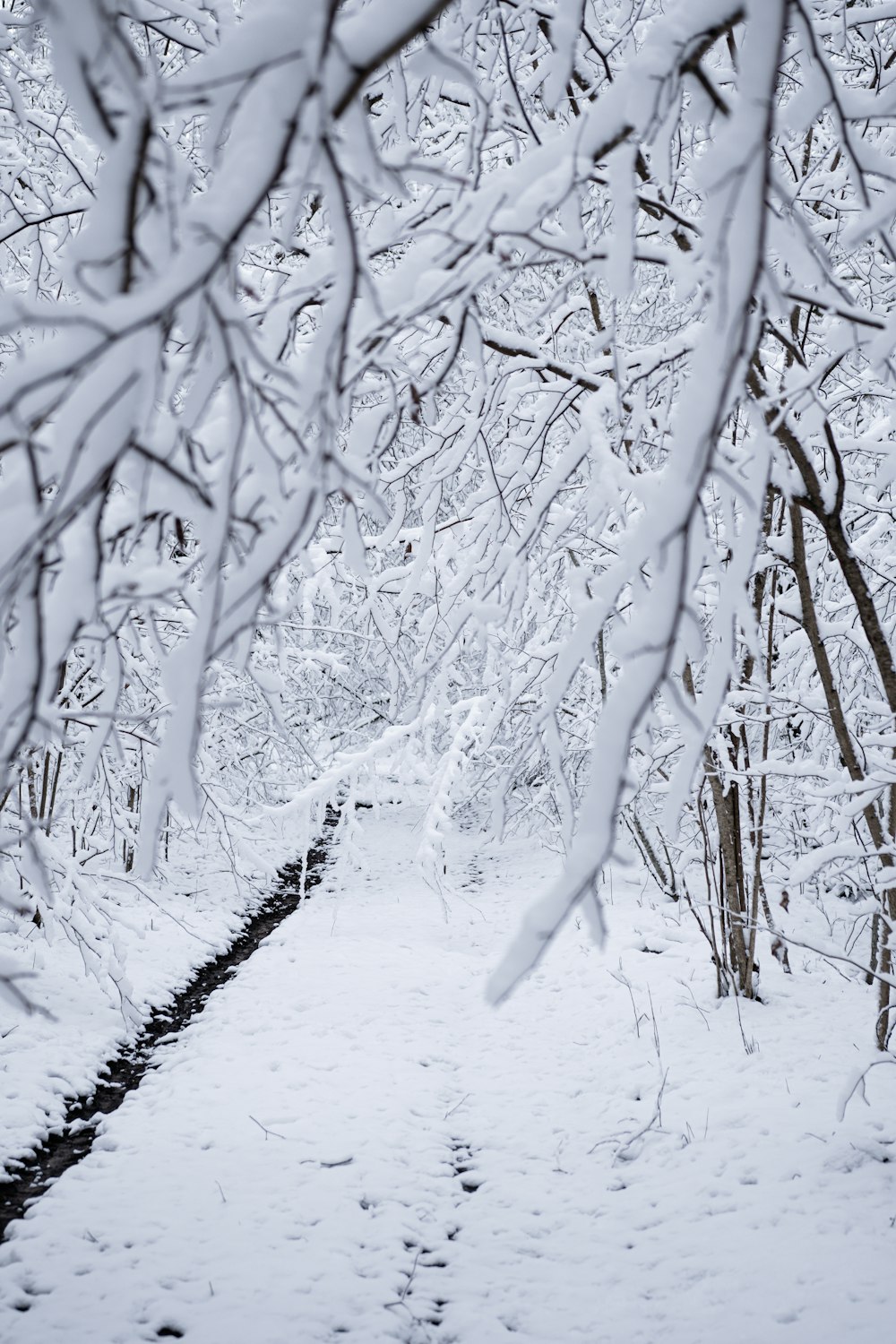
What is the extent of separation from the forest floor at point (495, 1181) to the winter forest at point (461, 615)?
3cm

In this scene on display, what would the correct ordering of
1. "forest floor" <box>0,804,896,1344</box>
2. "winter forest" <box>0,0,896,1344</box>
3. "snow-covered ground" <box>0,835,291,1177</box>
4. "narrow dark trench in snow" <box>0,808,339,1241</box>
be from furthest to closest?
"snow-covered ground" <box>0,835,291,1177</box> → "narrow dark trench in snow" <box>0,808,339,1241</box> → "forest floor" <box>0,804,896,1344</box> → "winter forest" <box>0,0,896,1344</box>

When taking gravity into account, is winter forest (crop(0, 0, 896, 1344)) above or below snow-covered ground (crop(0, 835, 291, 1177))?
above

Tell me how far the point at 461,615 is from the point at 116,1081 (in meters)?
4.57

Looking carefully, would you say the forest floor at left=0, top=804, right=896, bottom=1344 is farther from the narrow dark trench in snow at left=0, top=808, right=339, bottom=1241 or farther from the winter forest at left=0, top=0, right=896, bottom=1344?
the narrow dark trench in snow at left=0, top=808, right=339, bottom=1241

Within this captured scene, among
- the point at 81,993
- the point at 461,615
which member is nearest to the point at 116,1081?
the point at 81,993

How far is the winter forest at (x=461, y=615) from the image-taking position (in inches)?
41.1

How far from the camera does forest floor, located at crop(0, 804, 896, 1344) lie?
314 cm

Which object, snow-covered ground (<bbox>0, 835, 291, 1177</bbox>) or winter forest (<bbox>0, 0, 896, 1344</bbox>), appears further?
snow-covered ground (<bbox>0, 835, 291, 1177</bbox>)

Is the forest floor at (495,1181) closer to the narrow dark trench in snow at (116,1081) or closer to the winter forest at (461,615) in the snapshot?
the winter forest at (461,615)

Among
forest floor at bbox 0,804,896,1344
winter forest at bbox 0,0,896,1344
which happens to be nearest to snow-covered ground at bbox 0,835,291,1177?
winter forest at bbox 0,0,896,1344

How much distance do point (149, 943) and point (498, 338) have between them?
23.3ft

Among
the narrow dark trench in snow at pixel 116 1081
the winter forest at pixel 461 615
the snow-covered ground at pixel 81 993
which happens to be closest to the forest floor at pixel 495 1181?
the winter forest at pixel 461 615

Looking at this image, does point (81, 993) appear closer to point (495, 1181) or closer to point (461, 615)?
point (495, 1181)

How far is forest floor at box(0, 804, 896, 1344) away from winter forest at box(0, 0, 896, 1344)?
0.08 ft
